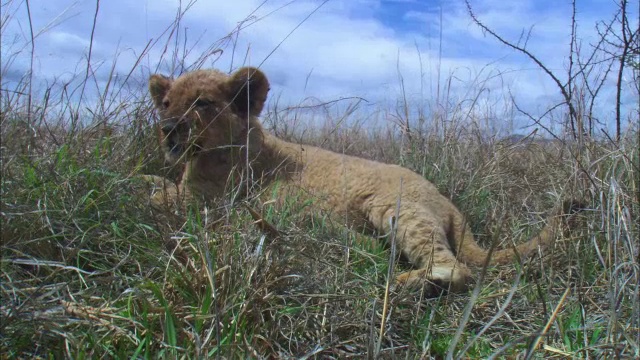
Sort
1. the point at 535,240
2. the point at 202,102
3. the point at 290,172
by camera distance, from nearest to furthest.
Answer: the point at 535,240 < the point at 202,102 < the point at 290,172

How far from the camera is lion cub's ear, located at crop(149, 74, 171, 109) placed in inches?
161

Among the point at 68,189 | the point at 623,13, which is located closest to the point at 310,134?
the point at 623,13

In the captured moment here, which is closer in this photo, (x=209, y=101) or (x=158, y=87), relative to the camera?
(x=209, y=101)

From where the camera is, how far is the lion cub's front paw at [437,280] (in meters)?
2.77

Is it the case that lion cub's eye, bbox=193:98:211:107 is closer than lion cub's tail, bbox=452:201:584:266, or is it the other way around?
lion cub's tail, bbox=452:201:584:266

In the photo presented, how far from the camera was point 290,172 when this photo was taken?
413cm

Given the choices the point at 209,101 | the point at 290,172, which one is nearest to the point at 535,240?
the point at 290,172

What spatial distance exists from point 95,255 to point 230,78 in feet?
6.20

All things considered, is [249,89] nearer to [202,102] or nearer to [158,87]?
[202,102]

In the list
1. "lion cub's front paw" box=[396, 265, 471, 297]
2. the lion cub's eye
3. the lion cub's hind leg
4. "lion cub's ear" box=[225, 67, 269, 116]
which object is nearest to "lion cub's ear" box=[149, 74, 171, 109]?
the lion cub's eye

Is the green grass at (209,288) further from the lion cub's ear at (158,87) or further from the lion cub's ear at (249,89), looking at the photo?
the lion cub's ear at (249,89)

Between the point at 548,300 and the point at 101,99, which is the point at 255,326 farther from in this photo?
the point at 101,99

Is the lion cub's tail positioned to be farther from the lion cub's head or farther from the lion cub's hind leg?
the lion cub's head

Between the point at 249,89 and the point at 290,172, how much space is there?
0.63 metres
